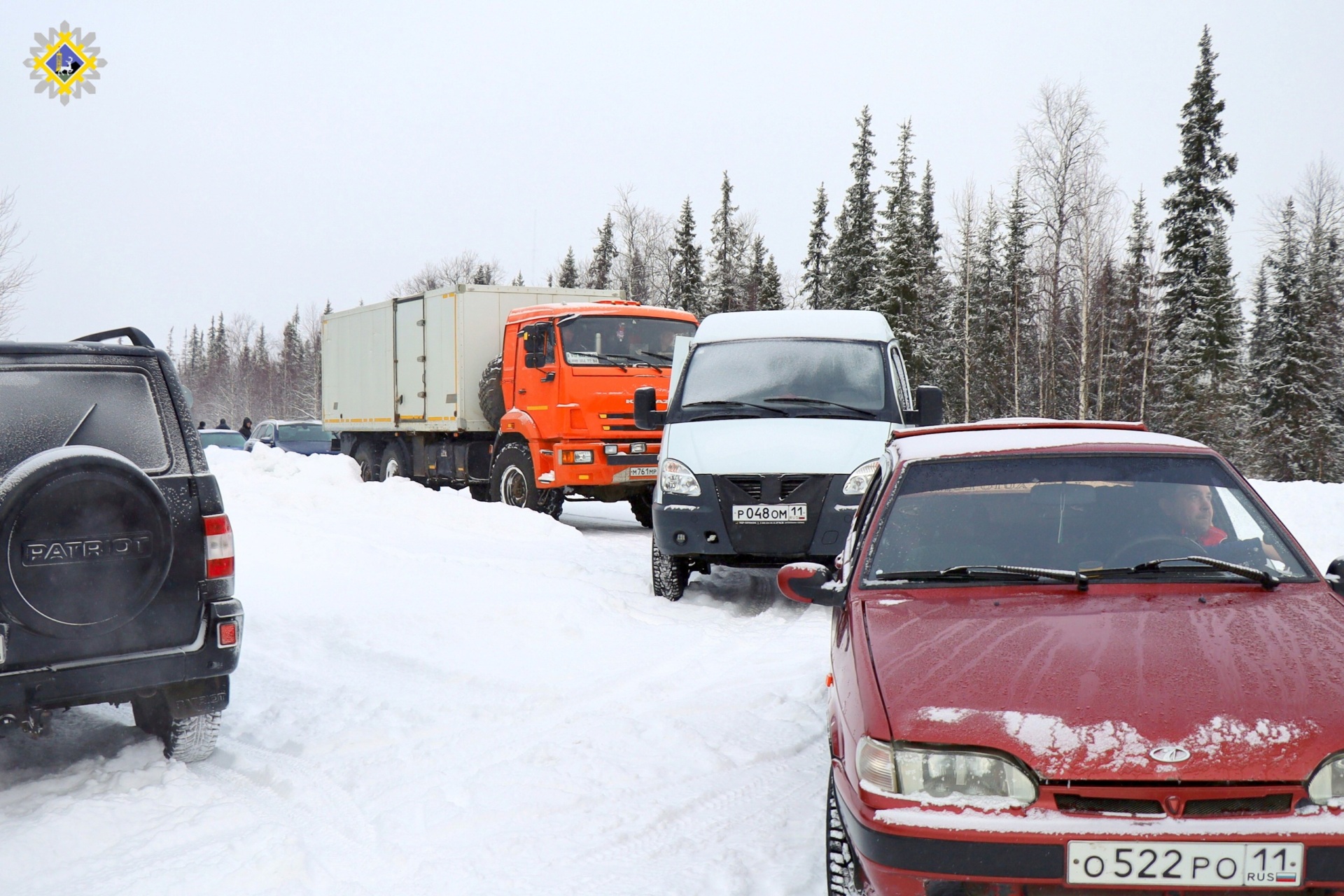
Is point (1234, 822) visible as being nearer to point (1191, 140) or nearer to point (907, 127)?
point (1191, 140)

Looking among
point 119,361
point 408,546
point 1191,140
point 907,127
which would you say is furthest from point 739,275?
point 119,361

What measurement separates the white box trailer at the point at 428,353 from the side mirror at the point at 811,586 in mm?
12173

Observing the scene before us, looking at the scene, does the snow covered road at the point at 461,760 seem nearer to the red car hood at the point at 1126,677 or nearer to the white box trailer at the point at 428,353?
the red car hood at the point at 1126,677

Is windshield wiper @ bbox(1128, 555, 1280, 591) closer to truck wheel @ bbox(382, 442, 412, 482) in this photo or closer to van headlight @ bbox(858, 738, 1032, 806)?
van headlight @ bbox(858, 738, 1032, 806)

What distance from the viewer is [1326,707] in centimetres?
253

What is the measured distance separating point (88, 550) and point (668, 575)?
5.01 meters

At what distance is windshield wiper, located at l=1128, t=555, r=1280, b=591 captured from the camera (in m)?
3.31

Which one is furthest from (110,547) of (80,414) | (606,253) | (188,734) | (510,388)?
(606,253)

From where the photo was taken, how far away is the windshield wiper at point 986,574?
3365 millimetres

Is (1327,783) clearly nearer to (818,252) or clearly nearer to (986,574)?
(986,574)

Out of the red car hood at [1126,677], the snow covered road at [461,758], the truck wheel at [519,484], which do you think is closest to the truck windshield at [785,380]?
the snow covered road at [461,758]

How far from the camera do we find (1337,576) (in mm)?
3385

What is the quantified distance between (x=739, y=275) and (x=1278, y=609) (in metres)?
54.9

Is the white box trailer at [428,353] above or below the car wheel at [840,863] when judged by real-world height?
above
